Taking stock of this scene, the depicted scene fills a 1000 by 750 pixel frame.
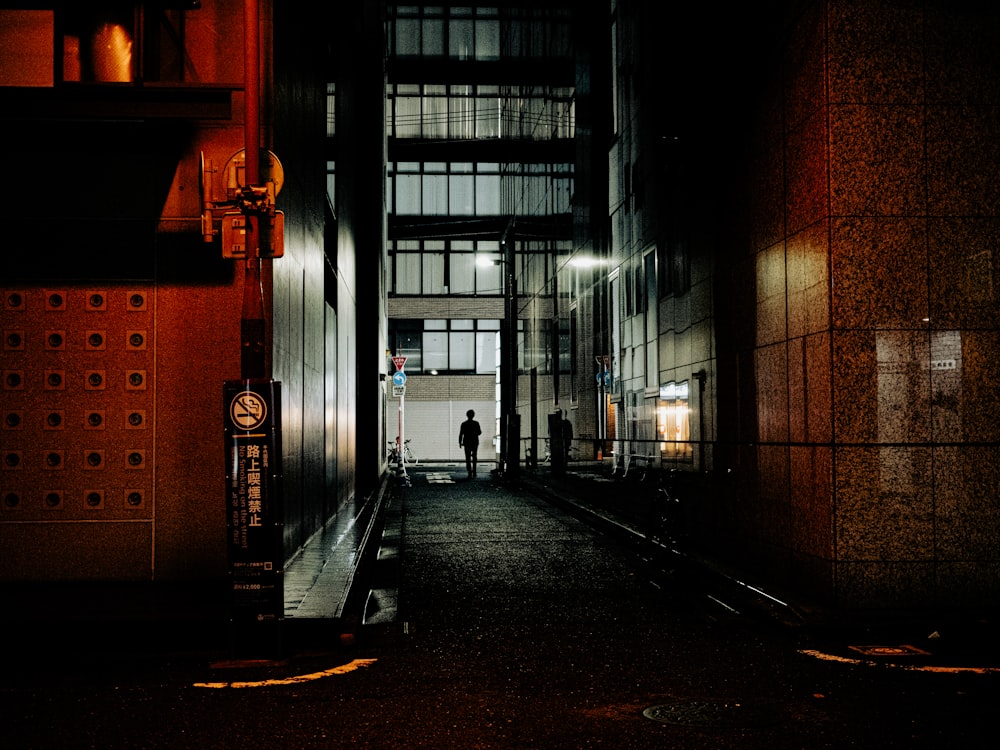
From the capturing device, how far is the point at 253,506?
8297mm

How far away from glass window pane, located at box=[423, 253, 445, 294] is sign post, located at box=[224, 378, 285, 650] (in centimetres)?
4992

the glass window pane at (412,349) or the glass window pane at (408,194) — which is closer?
the glass window pane at (408,194)

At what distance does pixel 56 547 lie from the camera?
1073cm

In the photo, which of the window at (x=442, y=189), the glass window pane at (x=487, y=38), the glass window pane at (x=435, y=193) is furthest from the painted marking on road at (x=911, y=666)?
the glass window pane at (x=435, y=193)

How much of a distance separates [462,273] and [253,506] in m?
50.1

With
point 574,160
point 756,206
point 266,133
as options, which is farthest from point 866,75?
point 574,160

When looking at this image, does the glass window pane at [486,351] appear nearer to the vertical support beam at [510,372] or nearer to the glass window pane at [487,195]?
the glass window pane at [487,195]

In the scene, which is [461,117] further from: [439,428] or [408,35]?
[439,428]

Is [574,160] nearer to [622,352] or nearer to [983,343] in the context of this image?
[622,352]

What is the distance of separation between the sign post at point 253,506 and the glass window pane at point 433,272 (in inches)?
1965

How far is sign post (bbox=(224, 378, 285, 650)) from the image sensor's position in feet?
27.1

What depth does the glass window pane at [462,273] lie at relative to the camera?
5794cm

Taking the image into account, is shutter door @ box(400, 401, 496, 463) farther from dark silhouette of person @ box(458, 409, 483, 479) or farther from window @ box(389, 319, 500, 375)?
dark silhouette of person @ box(458, 409, 483, 479)

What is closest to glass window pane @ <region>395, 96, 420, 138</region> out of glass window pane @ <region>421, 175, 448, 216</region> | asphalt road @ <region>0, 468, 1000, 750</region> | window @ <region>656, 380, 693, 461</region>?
glass window pane @ <region>421, 175, 448, 216</region>
